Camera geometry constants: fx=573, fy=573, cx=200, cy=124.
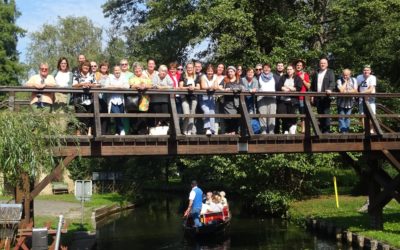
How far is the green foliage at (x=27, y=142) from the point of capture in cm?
1009

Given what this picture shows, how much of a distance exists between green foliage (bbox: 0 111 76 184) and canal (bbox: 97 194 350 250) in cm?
719

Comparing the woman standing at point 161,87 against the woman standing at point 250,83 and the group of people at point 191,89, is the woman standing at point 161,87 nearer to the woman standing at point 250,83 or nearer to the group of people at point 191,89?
the group of people at point 191,89

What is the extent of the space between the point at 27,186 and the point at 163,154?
2768 millimetres

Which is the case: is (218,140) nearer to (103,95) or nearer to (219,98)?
(219,98)

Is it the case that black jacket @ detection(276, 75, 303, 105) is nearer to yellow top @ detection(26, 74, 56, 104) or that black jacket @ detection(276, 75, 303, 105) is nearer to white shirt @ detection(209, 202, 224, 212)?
yellow top @ detection(26, 74, 56, 104)

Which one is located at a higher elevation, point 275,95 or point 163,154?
point 275,95

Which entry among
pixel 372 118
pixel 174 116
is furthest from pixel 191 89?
pixel 372 118

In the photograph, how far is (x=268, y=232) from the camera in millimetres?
19516

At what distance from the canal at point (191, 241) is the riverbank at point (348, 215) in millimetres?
705

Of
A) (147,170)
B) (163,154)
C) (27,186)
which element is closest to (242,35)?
(163,154)

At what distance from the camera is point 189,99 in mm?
12109

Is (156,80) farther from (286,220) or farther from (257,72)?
(286,220)

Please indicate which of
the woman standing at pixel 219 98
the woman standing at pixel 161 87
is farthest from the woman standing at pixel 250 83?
the woman standing at pixel 161 87

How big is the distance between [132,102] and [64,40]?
39523mm
